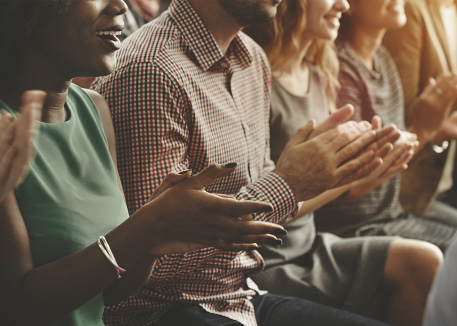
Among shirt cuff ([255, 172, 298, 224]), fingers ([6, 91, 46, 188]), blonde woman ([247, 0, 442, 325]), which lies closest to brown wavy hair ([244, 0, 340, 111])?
blonde woman ([247, 0, 442, 325])

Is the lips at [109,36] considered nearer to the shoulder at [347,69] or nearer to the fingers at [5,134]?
the fingers at [5,134]

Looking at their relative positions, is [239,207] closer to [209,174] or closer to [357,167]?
[209,174]

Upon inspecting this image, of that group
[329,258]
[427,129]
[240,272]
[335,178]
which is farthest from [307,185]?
[427,129]

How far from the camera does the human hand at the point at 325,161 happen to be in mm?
900

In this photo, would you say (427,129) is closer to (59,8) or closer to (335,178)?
(335,178)

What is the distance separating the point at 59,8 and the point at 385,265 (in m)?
0.94

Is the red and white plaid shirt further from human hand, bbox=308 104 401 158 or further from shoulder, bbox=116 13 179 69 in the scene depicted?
human hand, bbox=308 104 401 158

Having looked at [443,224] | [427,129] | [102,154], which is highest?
[102,154]

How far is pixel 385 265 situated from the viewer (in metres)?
1.13

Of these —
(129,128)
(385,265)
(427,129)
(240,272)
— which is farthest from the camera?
(427,129)

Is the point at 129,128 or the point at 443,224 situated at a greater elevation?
the point at 129,128

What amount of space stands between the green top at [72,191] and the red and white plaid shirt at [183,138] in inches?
3.4

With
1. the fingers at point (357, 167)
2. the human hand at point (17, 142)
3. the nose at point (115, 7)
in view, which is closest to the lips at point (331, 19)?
the fingers at point (357, 167)

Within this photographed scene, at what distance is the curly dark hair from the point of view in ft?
1.85
